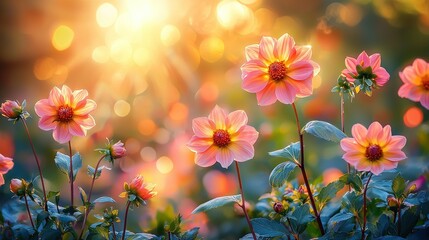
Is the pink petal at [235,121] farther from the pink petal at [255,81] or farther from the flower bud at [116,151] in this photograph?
the flower bud at [116,151]

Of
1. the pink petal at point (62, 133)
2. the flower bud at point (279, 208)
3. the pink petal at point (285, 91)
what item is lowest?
the flower bud at point (279, 208)

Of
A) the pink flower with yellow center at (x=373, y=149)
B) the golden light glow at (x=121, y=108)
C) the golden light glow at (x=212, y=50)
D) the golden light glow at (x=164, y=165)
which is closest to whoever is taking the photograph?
the pink flower with yellow center at (x=373, y=149)

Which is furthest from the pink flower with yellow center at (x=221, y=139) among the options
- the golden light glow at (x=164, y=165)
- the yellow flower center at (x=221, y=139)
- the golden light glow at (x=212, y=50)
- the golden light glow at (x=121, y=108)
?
the golden light glow at (x=212, y=50)

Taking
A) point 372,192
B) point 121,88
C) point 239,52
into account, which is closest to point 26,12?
point 121,88

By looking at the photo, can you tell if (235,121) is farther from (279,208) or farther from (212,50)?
(212,50)

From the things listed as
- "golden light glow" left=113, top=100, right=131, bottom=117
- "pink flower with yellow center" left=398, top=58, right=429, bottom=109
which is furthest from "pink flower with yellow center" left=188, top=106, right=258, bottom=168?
"golden light glow" left=113, top=100, right=131, bottom=117

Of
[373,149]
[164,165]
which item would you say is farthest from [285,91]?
[164,165]
